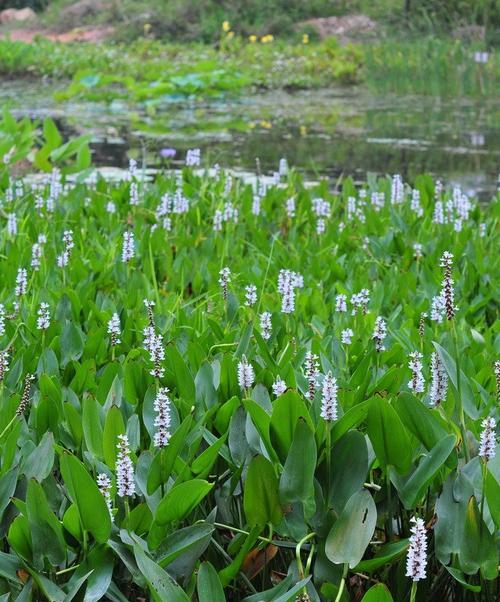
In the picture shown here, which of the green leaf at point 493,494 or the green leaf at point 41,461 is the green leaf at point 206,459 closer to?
the green leaf at point 41,461

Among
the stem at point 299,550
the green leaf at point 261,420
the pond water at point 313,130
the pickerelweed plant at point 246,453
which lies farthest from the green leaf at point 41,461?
the pond water at point 313,130

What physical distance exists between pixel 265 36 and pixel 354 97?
25.0 ft

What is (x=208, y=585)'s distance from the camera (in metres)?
1.42

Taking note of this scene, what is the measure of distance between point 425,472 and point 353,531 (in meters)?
0.16

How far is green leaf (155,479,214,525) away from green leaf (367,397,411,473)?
30cm

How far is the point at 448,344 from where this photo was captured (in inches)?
85.9

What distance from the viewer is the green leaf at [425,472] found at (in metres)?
1.61

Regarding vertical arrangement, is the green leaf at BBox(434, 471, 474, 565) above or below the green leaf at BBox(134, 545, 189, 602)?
below

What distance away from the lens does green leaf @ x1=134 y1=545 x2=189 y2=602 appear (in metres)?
1.39

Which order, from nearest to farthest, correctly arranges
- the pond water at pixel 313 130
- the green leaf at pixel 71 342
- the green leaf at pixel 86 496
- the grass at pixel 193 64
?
1. the green leaf at pixel 86 496
2. the green leaf at pixel 71 342
3. the pond water at pixel 313 130
4. the grass at pixel 193 64

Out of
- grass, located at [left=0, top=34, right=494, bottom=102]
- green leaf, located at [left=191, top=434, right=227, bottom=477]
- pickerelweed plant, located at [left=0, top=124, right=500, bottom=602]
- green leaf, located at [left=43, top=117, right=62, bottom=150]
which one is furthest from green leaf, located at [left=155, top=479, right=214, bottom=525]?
grass, located at [left=0, top=34, right=494, bottom=102]

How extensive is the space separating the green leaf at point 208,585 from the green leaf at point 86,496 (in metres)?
0.18

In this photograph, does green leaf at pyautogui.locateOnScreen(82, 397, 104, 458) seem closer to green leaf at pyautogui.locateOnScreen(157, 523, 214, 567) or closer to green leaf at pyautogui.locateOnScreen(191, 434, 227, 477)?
green leaf at pyautogui.locateOnScreen(191, 434, 227, 477)

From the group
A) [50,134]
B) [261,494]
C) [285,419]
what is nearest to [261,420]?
[285,419]
